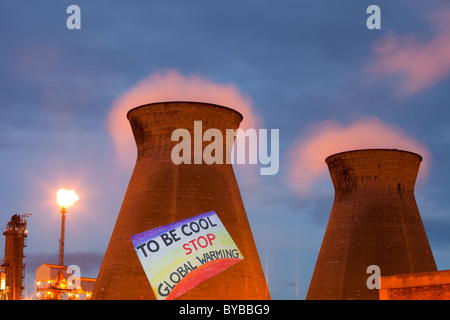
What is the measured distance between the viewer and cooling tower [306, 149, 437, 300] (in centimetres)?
3481

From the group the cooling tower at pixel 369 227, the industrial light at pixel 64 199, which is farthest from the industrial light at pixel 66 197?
the cooling tower at pixel 369 227

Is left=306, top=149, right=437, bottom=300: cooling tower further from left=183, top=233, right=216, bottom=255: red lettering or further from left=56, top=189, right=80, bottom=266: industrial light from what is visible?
left=56, top=189, right=80, bottom=266: industrial light

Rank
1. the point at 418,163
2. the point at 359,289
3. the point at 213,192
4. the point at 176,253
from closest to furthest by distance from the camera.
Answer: the point at 176,253
the point at 213,192
the point at 359,289
the point at 418,163

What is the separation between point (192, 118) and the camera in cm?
2811

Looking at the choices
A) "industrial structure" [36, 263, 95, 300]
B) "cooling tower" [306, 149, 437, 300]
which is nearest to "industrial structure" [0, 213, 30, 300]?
"industrial structure" [36, 263, 95, 300]

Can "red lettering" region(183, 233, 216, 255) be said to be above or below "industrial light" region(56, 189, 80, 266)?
below

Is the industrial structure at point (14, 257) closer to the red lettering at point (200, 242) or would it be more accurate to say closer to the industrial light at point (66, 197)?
the industrial light at point (66, 197)

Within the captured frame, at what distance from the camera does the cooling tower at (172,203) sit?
2622 cm

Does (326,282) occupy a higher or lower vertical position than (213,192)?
lower

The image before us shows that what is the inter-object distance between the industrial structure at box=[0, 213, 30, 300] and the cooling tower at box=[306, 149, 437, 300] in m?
22.5

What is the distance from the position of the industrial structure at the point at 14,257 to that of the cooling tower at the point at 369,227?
22486mm
